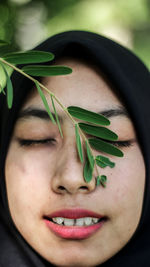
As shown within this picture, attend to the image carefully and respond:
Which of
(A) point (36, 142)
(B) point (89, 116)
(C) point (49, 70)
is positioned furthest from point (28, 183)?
(C) point (49, 70)

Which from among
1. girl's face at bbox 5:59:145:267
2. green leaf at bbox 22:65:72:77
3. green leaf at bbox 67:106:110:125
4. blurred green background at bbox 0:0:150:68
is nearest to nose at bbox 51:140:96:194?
girl's face at bbox 5:59:145:267

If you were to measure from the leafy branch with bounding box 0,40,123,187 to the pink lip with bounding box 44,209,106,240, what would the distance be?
118 millimetres

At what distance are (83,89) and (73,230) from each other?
19.1 inches

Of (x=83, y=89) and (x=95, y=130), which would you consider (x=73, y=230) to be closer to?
(x=95, y=130)

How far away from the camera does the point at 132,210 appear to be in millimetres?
1637

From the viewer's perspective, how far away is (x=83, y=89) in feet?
5.33

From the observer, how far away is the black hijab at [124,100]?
66.2 inches

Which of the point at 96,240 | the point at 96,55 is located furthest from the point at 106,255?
the point at 96,55

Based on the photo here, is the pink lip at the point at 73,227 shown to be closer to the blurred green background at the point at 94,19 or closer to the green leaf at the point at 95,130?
the green leaf at the point at 95,130

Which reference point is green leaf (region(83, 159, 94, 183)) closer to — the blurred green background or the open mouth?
the open mouth

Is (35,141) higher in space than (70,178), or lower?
higher

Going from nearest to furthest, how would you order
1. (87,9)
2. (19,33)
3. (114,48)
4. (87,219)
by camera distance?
(87,219) → (114,48) → (19,33) → (87,9)

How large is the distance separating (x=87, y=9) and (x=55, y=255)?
307 cm

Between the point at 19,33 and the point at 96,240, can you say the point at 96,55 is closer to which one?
the point at 96,240
